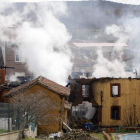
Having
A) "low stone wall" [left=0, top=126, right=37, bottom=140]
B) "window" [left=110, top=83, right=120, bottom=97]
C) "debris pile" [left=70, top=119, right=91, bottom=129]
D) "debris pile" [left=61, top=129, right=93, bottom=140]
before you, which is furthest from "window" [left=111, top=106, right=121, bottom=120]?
"low stone wall" [left=0, top=126, right=37, bottom=140]

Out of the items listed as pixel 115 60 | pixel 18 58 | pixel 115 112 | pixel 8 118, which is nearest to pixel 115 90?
pixel 115 112

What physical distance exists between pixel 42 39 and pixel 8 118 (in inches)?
1022

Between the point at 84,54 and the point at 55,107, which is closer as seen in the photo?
the point at 55,107

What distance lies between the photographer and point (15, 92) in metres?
17.9

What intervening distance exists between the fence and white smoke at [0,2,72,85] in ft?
53.3

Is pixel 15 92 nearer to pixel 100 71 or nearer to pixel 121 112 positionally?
pixel 121 112

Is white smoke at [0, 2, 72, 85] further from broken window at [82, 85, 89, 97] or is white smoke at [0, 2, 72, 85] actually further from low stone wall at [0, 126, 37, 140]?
low stone wall at [0, 126, 37, 140]

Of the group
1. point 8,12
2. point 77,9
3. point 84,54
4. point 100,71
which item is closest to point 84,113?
point 100,71

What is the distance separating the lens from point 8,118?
12.3 m

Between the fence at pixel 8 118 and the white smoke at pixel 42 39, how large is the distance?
16.3 meters

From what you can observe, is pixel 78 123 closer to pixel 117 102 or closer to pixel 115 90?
pixel 117 102

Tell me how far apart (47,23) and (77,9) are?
12599mm

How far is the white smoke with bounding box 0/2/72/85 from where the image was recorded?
33469 mm

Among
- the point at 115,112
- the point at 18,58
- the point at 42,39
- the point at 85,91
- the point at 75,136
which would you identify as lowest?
the point at 75,136
